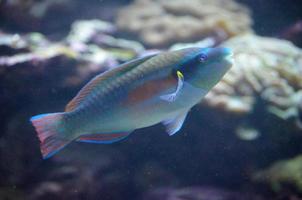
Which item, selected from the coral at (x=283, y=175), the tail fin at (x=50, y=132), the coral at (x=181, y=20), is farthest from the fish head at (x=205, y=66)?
the coral at (x=181, y=20)

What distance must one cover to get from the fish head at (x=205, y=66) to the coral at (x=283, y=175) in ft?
8.45

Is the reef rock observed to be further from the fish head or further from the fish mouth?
the fish mouth

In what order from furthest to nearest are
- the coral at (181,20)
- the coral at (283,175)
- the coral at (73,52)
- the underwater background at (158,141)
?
1. the coral at (181,20)
2. the coral at (73,52)
3. the underwater background at (158,141)
4. the coral at (283,175)

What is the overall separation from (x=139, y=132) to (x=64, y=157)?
1.12 m

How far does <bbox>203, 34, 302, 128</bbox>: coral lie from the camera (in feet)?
16.0

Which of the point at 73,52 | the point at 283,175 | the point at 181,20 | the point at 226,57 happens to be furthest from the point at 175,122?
the point at 181,20

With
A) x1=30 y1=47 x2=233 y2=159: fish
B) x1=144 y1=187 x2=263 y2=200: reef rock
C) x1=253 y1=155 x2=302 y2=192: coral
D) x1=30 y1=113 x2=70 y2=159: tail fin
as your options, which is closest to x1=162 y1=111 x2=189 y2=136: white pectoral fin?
x1=30 y1=47 x2=233 y2=159: fish

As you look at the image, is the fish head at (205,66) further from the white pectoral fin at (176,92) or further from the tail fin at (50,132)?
the tail fin at (50,132)

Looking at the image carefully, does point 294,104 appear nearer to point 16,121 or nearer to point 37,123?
point 37,123

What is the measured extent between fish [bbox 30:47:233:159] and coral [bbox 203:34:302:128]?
207 centimetres

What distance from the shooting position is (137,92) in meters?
2.80

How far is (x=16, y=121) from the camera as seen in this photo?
5.08 meters

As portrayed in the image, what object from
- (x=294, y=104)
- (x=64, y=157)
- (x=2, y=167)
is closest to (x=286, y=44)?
(x=294, y=104)

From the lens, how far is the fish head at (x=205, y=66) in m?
2.74
